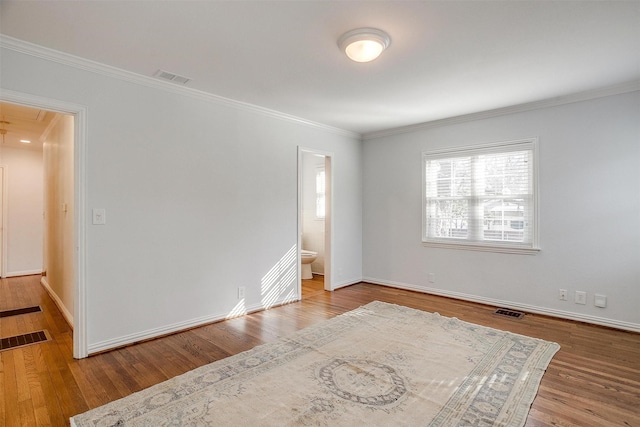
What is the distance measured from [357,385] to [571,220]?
325 centimetres

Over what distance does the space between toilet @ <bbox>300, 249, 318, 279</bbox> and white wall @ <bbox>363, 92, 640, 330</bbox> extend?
6.35 feet

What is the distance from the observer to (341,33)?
2377mm

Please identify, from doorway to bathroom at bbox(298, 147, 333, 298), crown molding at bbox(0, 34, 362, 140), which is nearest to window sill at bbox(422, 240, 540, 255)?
doorway to bathroom at bbox(298, 147, 333, 298)

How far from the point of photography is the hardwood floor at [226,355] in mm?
2098

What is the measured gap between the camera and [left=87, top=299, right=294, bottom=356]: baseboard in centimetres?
293

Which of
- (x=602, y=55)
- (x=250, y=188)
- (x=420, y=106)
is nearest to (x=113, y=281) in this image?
(x=250, y=188)

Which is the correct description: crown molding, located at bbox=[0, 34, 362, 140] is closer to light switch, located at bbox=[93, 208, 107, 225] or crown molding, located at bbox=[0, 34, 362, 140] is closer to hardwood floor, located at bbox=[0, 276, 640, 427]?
light switch, located at bbox=[93, 208, 107, 225]

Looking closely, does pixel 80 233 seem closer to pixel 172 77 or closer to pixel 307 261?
pixel 172 77

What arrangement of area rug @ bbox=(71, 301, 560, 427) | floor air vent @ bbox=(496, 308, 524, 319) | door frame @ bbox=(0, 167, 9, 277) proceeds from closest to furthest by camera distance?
area rug @ bbox=(71, 301, 560, 427), floor air vent @ bbox=(496, 308, 524, 319), door frame @ bbox=(0, 167, 9, 277)

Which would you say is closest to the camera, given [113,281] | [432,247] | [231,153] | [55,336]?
[113,281]

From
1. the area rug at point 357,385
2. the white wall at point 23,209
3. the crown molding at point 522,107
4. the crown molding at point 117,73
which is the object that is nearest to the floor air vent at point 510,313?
the area rug at point 357,385

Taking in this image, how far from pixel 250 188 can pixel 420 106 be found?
95.0 inches

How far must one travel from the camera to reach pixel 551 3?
2.05m

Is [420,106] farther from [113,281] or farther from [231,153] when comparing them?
[113,281]
